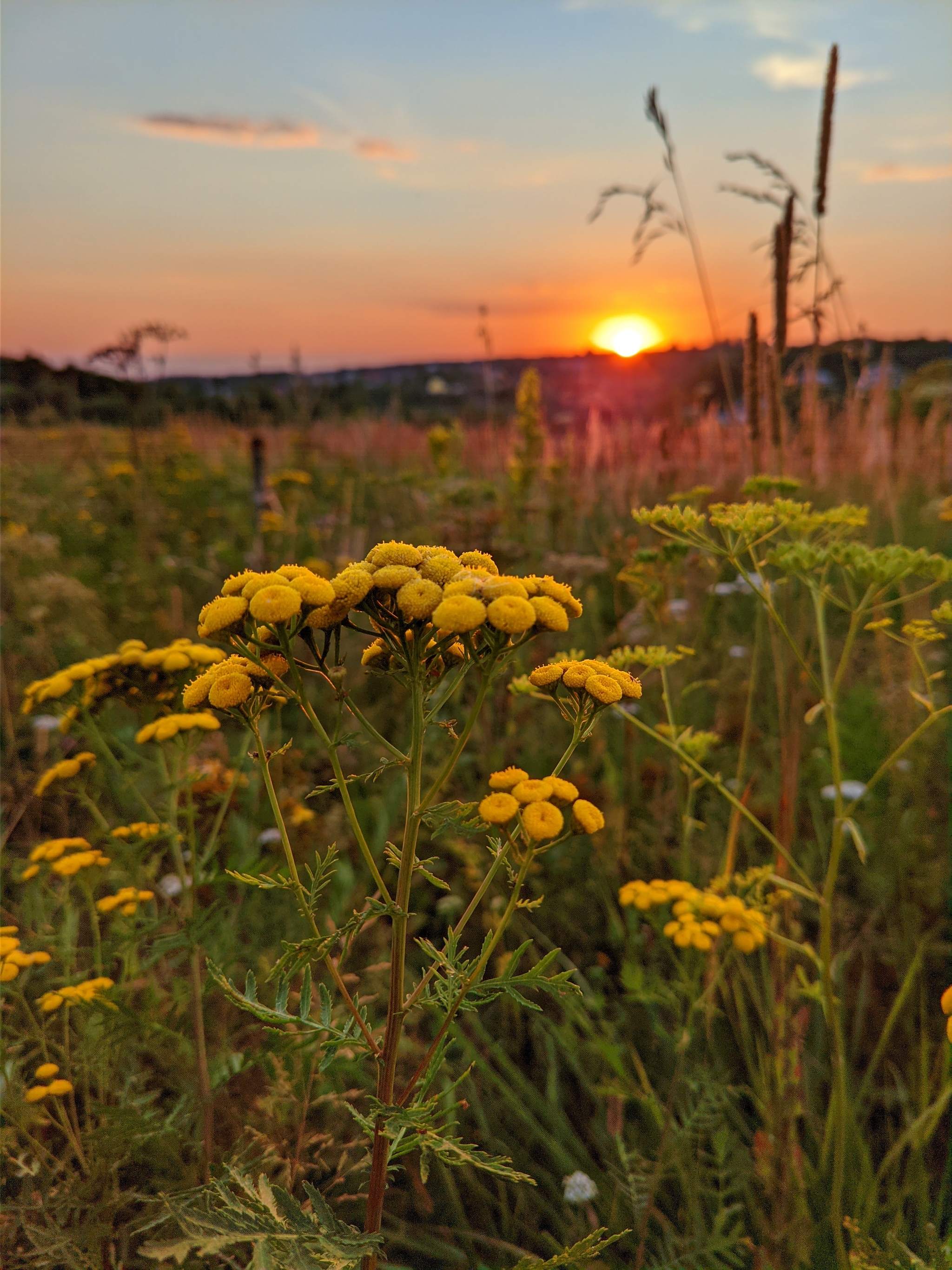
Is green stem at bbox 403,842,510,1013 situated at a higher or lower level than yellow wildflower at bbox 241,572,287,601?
lower

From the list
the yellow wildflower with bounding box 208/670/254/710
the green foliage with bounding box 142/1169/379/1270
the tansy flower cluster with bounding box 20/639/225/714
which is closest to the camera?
the green foliage with bounding box 142/1169/379/1270

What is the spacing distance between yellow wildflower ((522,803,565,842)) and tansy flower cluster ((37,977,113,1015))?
1009 millimetres

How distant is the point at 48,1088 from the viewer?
4.91ft

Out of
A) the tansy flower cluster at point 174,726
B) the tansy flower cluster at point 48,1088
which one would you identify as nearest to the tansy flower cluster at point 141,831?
the tansy flower cluster at point 174,726

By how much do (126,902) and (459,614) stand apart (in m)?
1.23

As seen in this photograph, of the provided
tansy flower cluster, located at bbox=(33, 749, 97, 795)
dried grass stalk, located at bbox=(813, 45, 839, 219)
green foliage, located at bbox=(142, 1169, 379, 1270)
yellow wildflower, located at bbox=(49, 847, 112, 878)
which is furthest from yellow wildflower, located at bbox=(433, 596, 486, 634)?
dried grass stalk, located at bbox=(813, 45, 839, 219)

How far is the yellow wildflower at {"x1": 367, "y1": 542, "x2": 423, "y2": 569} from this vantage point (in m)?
1.10

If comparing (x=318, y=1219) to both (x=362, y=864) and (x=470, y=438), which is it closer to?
(x=362, y=864)

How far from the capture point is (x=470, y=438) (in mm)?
8750

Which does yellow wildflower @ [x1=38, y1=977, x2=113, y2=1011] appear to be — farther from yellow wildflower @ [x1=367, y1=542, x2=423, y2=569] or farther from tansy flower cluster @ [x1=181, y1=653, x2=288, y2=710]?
yellow wildflower @ [x1=367, y1=542, x2=423, y2=569]

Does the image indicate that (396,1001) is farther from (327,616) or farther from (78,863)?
(78,863)

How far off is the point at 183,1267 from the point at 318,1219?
0.56m

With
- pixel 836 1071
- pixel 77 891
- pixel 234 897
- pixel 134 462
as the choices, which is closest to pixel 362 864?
pixel 234 897

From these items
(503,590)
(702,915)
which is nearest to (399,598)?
(503,590)
